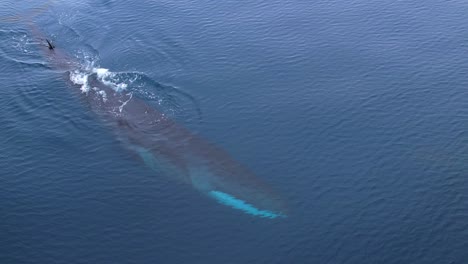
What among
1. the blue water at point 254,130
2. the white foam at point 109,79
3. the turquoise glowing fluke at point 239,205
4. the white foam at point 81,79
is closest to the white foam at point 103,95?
the white foam at point 109,79

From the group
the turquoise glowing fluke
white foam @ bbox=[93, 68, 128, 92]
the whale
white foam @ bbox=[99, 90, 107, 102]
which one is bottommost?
the turquoise glowing fluke

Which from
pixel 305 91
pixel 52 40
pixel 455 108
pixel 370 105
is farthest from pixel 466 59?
pixel 52 40

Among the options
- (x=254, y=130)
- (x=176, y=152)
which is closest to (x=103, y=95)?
(x=176, y=152)

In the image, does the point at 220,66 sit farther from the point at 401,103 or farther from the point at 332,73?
the point at 401,103

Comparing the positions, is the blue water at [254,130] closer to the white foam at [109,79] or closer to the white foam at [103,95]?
the white foam at [109,79]

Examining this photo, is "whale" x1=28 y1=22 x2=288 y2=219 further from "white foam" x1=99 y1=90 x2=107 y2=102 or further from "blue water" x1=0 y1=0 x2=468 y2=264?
"blue water" x1=0 y1=0 x2=468 y2=264

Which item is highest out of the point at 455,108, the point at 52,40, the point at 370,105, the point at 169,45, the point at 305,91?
the point at 52,40

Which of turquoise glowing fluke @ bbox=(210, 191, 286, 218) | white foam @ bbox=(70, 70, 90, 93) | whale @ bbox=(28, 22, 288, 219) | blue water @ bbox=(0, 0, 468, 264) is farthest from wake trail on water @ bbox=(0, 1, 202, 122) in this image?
turquoise glowing fluke @ bbox=(210, 191, 286, 218)
